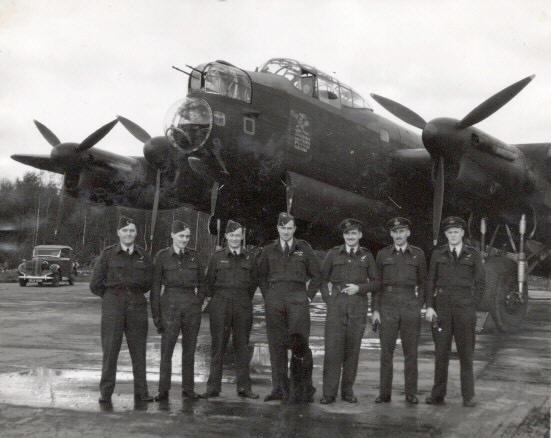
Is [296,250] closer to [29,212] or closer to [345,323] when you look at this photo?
[345,323]

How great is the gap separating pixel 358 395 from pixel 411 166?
319 inches

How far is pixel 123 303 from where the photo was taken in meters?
6.69

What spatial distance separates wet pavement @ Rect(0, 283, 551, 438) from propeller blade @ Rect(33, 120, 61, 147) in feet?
27.3

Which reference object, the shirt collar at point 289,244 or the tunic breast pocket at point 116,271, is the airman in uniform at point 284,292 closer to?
the shirt collar at point 289,244

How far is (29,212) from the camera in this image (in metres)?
57.2

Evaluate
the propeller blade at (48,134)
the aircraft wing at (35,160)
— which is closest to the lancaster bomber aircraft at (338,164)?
the aircraft wing at (35,160)

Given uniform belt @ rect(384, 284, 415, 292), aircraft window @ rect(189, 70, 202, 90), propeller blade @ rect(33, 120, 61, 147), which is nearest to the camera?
uniform belt @ rect(384, 284, 415, 292)

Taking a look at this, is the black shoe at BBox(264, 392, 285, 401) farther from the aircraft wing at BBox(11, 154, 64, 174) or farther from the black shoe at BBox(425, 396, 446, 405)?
the aircraft wing at BBox(11, 154, 64, 174)

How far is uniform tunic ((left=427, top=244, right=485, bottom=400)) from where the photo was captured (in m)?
6.72

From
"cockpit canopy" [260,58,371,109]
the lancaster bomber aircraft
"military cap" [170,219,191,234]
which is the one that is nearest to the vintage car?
the lancaster bomber aircraft

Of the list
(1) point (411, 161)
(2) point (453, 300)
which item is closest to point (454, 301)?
(2) point (453, 300)

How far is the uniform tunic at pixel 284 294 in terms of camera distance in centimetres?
680

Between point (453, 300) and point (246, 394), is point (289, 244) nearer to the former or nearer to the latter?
point (246, 394)

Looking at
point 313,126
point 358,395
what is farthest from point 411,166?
point 358,395
